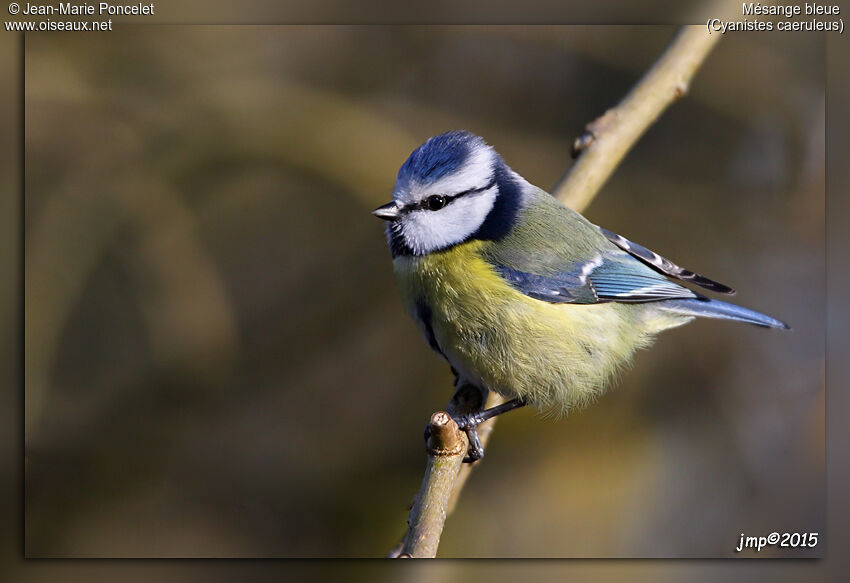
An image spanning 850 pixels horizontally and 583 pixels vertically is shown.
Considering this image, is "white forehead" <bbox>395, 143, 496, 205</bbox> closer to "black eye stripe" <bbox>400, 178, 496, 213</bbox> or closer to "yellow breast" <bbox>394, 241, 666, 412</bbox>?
"black eye stripe" <bbox>400, 178, 496, 213</bbox>

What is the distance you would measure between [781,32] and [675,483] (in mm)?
943

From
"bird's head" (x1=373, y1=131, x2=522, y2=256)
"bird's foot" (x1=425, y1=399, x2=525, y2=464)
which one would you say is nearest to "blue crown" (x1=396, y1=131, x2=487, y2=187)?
"bird's head" (x1=373, y1=131, x2=522, y2=256)

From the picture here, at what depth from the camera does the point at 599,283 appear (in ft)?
Result: 4.43

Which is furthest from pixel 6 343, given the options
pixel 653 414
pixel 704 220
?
pixel 704 220

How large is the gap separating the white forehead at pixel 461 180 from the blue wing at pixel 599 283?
0.16 meters

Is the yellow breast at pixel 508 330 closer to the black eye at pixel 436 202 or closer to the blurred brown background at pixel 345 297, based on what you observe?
the black eye at pixel 436 202

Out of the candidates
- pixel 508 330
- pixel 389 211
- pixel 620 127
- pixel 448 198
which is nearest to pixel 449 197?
pixel 448 198

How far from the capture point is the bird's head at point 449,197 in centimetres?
125

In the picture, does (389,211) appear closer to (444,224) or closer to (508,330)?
(444,224)

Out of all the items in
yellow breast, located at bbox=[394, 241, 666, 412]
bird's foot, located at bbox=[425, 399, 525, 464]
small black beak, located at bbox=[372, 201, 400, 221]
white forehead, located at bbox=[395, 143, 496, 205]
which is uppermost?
white forehead, located at bbox=[395, 143, 496, 205]

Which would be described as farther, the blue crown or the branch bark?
the branch bark

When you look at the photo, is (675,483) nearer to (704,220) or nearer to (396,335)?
(704,220)

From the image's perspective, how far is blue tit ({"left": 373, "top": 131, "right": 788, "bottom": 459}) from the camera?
1.28 metres

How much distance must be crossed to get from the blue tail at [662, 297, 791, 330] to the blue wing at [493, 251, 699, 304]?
2 centimetres
